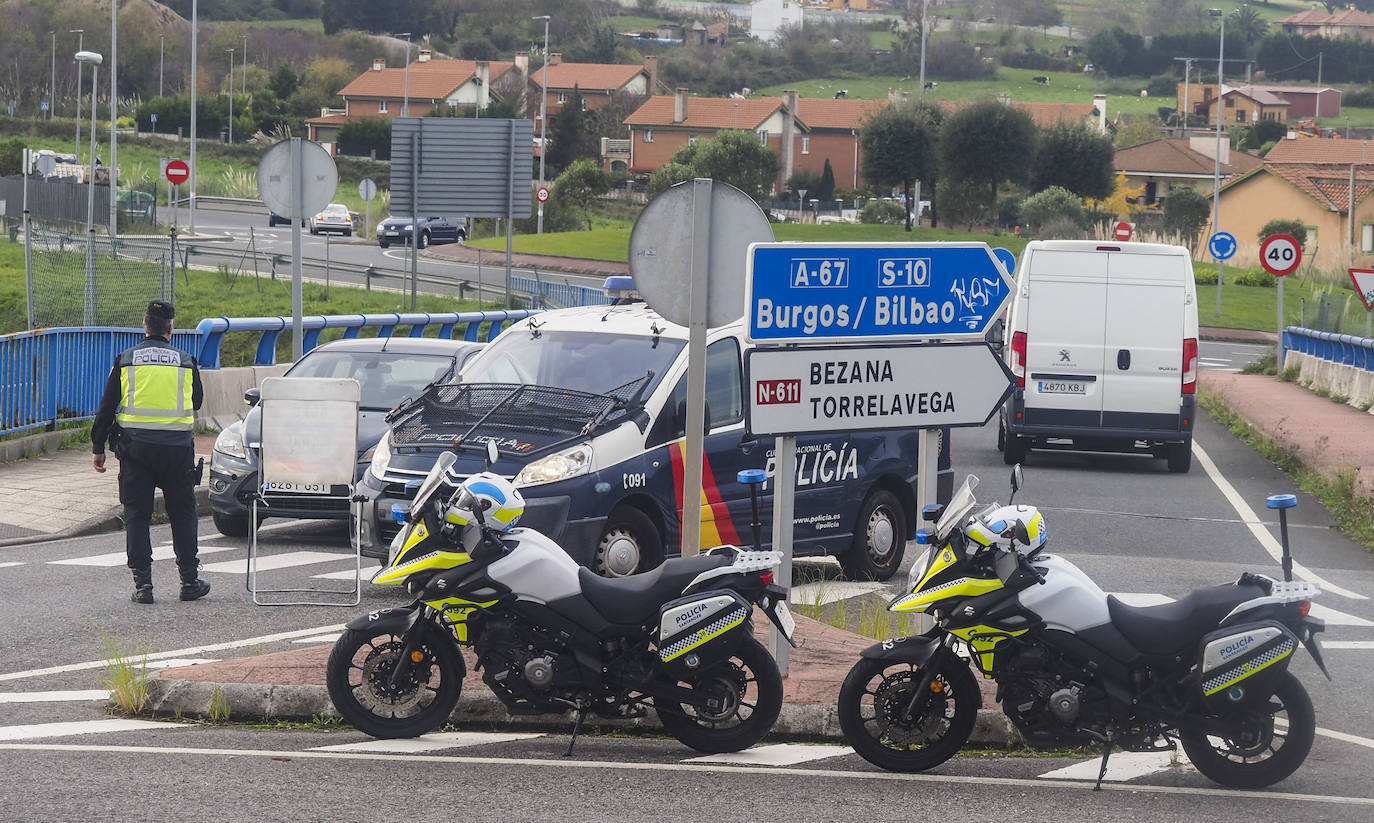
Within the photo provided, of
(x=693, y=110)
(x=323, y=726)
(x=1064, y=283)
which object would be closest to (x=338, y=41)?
(x=693, y=110)

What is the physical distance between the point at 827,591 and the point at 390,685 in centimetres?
475

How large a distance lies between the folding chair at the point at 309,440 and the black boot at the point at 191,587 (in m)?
0.32

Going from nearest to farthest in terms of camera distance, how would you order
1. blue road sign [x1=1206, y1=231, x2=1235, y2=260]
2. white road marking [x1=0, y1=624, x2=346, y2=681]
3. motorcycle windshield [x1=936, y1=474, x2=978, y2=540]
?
motorcycle windshield [x1=936, y1=474, x2=978, y2=540] → white road marking [x1=0, y1=624, x2=346, y2=681] → blue road sign [x1=1206, y1=231, x2=1235, y2=260]

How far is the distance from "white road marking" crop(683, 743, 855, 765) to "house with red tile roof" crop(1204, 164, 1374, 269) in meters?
74.2

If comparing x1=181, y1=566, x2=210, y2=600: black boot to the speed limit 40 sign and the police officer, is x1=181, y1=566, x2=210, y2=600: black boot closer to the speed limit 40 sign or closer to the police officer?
the police officer

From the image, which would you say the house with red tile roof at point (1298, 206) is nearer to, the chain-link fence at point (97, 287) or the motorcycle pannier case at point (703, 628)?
the chain-link fence at point (97, 287)

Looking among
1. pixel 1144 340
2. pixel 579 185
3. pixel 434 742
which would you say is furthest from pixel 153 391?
pixel 579 185

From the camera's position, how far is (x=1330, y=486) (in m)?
17.0

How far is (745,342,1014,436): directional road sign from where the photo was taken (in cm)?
795

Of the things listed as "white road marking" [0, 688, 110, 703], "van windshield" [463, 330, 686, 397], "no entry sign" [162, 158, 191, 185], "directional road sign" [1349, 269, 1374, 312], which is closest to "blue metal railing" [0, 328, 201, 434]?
"van windshield" [463, 330, 686, 397]

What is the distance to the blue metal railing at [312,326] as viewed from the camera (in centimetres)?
1892

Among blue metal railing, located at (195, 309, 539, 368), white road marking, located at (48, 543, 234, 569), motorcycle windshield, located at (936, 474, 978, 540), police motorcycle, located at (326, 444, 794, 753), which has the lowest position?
white road marking, located at (48, 543, 234, 569)

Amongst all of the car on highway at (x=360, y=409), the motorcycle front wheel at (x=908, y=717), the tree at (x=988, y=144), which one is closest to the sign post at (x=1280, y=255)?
the car on highway at (x=360, y=409)

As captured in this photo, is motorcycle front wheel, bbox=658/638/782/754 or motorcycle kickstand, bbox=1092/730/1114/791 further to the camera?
motorcycle front wheel, bbox=658/638/782/754
